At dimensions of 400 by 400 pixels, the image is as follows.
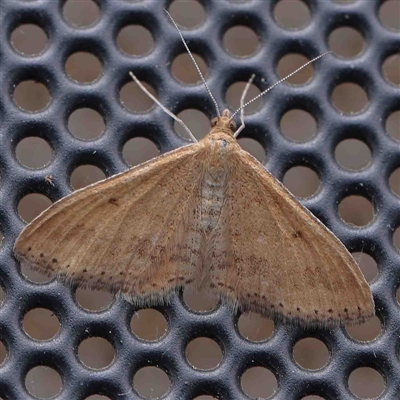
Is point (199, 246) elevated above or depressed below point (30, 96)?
below

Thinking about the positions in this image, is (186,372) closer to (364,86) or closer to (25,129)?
(25,129)

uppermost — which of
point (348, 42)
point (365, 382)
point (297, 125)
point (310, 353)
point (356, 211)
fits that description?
point (348, 42)

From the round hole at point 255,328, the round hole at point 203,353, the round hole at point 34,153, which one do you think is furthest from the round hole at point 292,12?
the round hole at point 203,353

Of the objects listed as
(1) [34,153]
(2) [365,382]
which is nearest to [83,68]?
(1) [34,153]

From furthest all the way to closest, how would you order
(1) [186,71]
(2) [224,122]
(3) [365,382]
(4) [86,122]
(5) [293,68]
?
(4) [86,122] < (3) [365,382] < (1) [186,71] < (5) [293,68] < (2) [224,122]

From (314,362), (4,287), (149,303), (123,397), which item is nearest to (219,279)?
(149,303)

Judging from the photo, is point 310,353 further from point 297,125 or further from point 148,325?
point 297,125

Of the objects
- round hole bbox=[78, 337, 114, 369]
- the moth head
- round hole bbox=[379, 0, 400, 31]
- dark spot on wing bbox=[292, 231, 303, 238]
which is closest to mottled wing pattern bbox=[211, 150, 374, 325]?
dark spot on wing bbox=[292, 231, 303, 238]
